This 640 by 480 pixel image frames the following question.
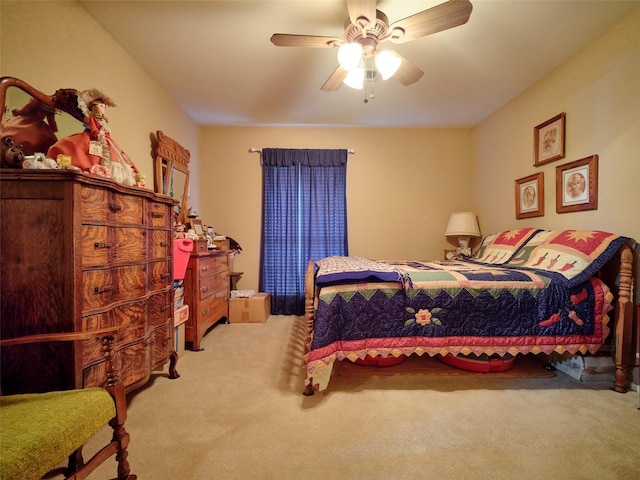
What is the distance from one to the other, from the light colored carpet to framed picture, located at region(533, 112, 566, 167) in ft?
6.49

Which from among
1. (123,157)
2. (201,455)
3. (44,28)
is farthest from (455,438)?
(44,28)

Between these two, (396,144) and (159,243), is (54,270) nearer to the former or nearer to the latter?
(159,243)

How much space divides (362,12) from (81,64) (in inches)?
74.8

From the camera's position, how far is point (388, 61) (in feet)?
6.23

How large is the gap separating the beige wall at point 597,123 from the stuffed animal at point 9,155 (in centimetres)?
362

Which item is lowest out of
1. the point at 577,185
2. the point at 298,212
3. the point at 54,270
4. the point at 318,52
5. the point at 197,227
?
the point at 54,270

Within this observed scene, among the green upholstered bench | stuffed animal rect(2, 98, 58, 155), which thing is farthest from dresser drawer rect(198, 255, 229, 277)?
the green upholstered bench

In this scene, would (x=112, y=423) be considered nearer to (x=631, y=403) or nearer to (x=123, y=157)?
(x=123, y=157)

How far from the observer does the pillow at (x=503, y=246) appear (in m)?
2.69

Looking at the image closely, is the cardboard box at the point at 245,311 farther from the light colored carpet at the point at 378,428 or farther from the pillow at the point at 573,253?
the pillow at the point at 573,253

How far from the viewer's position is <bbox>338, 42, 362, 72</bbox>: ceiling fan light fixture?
1.74 metres

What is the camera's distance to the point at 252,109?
3.38m

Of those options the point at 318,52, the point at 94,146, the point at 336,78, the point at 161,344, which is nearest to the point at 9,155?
the point at 94,146

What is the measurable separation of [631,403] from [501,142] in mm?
2796
